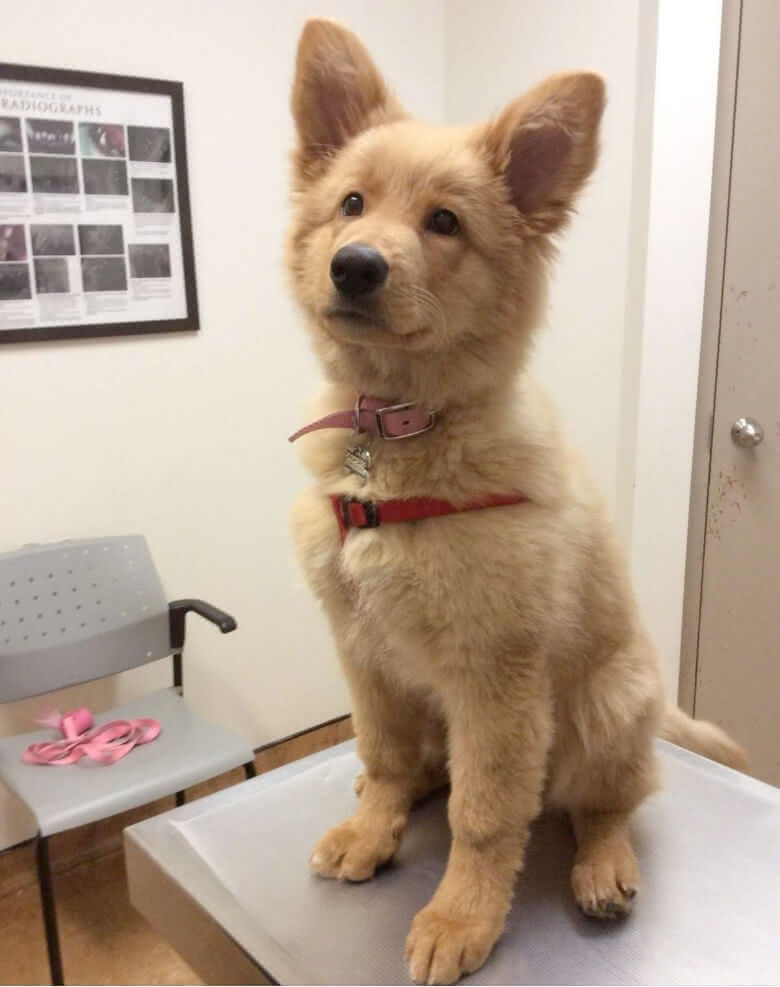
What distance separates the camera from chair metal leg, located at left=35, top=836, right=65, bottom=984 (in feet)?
6.12

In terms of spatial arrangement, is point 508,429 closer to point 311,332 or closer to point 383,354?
point 383,354

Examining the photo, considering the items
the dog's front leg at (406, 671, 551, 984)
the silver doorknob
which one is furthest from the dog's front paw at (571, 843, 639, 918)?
the silver doorknob

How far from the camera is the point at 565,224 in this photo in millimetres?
1100

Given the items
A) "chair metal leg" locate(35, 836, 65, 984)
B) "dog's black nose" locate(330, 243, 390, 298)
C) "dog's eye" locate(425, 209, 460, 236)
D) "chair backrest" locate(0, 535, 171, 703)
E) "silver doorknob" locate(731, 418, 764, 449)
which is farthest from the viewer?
"silver doorknob" locate(731, 418, 764, 449)

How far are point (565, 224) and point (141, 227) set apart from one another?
5.37 ft

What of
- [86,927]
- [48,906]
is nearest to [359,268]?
[48,906]

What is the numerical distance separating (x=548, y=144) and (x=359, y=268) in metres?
0.32

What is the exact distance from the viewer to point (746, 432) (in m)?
2.37

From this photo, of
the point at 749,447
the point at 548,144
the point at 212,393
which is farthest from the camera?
the point at 212,393

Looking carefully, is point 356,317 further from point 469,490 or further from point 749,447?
point 749,447

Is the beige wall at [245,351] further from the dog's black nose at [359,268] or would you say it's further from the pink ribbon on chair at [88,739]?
the dog's black nose at [359,268]

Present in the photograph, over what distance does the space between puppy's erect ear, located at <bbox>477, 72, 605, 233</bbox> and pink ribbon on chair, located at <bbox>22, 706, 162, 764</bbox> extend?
1.69 m

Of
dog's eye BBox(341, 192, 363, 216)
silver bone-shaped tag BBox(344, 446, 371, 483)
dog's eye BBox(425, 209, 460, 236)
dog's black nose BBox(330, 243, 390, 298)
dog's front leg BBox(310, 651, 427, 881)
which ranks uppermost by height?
dog's eye BBox(341, 192, 363, 216)

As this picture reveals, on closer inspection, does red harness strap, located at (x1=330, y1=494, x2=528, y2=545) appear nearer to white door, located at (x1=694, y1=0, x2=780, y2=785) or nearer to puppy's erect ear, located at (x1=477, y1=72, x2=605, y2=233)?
puppy's erect ear, located at (x1=477, y1=72, x2=605, y2=233)
